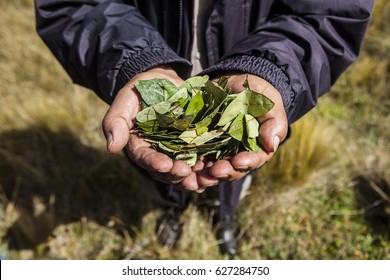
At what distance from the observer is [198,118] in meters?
1.73

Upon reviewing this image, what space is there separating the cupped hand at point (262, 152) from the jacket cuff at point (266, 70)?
36 millimetres

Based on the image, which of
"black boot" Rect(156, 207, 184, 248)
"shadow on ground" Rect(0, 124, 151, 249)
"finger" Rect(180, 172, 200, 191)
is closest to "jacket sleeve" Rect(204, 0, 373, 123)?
"finger" Rect(180, 172, 200, 191)

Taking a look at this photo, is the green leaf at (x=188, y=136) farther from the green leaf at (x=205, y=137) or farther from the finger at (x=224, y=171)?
the finger at (x=224, y=171)

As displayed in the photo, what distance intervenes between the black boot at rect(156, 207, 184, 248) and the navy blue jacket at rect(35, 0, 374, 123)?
104cm

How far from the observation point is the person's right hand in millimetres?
1497

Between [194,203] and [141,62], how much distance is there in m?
1.15

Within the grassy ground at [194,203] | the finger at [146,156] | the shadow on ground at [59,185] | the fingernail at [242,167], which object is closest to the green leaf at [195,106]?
the finger at [146,156]

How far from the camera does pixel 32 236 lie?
2.65 metres

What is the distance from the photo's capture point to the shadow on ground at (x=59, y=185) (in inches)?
108

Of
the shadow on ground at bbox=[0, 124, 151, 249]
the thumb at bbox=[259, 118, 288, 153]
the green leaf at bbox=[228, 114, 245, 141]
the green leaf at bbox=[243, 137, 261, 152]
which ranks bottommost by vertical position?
the shadow on ground at bbox=[0, 124, 151, 249]

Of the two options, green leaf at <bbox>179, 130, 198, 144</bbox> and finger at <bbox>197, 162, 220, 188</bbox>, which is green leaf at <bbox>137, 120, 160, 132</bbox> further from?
finger at <bbox>197, 162, 220, 188</bbox>

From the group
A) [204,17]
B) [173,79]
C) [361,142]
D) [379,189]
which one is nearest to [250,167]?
[173,79]

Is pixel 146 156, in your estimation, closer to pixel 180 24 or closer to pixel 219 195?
pixel 180 24

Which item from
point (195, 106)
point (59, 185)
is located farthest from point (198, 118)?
point (59, 185)
